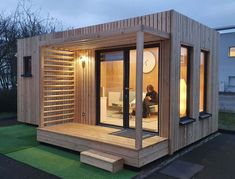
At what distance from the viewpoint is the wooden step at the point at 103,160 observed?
4.05 metres

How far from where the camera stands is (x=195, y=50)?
225 inches

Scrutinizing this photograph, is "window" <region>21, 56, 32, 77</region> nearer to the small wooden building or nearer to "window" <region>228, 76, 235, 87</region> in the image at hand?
the small wooden building

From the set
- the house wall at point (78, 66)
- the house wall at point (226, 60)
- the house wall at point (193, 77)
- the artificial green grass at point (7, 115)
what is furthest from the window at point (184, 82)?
the house wall at point (226, 60)

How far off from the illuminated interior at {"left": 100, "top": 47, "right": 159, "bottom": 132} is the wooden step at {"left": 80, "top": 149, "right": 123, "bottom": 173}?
4.55ft

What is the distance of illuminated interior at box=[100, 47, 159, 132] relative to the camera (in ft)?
17.5

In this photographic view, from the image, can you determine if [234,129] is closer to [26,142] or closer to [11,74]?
[26,142]

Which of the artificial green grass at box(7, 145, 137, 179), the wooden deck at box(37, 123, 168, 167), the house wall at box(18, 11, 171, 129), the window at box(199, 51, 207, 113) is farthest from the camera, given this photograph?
the window at box(199, 51, 207, 113)

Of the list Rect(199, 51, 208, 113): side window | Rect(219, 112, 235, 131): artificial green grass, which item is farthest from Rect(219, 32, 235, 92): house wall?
Rect(199, 51, 208, 113): side window

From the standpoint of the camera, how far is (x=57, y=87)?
6.48 m

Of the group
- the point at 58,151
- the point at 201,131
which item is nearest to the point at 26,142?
the point at 58,151

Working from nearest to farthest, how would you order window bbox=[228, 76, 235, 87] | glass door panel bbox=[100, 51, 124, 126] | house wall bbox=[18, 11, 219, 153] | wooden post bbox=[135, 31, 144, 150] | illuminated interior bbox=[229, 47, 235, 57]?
wooden post bbox=[135, 31, 144, 150] < house wall bbox=[18, 11, 219, 153] < glass door panel bbox=[100, 51, 124, 126] < illuminated interior bbox=[229, 47, 235, 57] < window bbox=[228, 76, 235, 87]

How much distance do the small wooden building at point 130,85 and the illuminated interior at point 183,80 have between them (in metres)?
0.02

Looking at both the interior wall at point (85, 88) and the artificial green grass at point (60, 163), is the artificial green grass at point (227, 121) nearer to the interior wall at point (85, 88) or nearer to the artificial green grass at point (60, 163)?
the interior wall at point (85, 88)

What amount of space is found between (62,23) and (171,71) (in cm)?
1375
